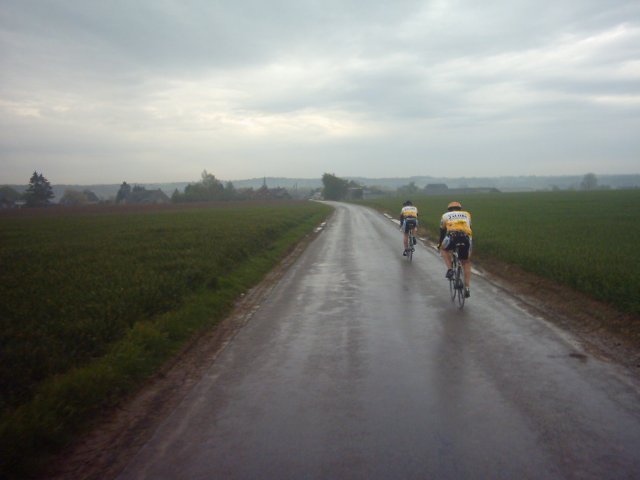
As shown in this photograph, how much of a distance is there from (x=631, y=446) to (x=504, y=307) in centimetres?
555

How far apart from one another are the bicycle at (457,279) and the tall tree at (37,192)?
3378 inches

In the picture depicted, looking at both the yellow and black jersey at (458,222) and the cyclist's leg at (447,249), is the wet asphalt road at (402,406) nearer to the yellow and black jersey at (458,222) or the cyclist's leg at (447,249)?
the cyclist's leg at (447,249)

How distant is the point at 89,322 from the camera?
7637mm

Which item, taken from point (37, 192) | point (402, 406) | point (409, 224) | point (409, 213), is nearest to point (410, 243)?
point (409, 224)

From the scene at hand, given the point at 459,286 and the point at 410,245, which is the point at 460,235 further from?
the point at 410,245

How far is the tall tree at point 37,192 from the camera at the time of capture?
81312 millimetres

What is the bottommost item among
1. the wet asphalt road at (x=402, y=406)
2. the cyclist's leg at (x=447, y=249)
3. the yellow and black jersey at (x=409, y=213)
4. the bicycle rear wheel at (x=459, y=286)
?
the wet asphalt road at (x=402, y=406)

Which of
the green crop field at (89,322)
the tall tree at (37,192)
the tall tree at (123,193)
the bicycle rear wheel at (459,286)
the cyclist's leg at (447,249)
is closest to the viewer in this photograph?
the green crop field at (89,322)

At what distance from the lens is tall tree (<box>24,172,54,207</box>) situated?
81312mm

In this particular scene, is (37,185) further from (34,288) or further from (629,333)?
(629,333)

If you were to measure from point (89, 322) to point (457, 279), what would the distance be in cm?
649

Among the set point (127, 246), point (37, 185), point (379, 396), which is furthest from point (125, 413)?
point (37, 185)

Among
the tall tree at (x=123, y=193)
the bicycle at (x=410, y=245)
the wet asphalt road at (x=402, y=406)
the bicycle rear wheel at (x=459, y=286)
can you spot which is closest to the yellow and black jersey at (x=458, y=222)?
the bicycle rear wheel at (x=459, y=286)

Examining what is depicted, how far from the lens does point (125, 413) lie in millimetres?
5184
